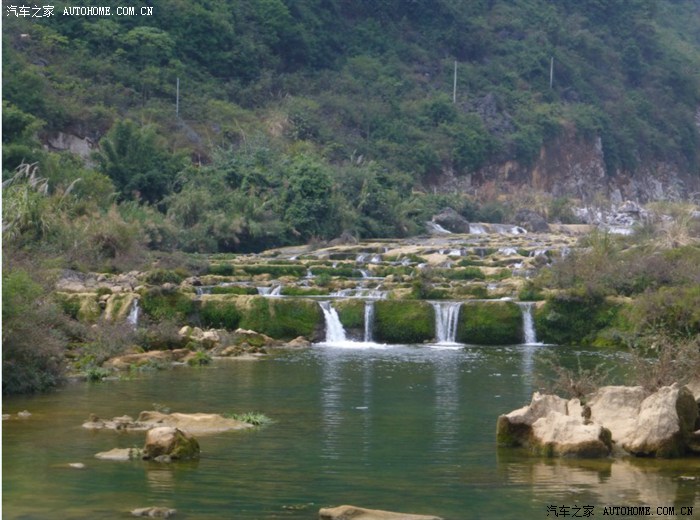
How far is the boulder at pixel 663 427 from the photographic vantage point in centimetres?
1706

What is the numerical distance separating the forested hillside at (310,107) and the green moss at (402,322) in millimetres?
9375

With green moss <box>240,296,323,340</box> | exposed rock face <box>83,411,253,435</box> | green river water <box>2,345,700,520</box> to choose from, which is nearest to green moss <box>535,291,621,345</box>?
green moss <box>240,296,323,340</box>

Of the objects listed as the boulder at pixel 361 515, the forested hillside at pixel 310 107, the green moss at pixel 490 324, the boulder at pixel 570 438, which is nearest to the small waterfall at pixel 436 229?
the forested hillside at pixel 310 107

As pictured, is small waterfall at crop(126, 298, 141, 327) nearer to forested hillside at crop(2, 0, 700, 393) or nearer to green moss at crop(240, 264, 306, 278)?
forested hillside at crop(2, 0, 700, 393)

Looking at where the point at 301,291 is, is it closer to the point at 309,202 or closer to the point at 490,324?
the point at 490,324

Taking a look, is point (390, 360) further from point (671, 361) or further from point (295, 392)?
point (671, 361)

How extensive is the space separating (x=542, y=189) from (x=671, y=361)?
7026 centimetres

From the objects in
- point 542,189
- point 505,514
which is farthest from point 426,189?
point 505,514

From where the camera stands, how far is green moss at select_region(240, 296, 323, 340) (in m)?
34.6

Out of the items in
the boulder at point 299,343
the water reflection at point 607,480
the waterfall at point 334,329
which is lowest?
the water reflection at point 607,480

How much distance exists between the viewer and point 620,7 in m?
110

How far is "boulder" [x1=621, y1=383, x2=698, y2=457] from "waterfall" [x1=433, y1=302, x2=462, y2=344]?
17.8 meters

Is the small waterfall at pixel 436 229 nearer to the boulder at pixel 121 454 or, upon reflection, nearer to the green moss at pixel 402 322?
the green moss at pixel 402 322

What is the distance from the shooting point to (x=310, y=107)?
7688 centimetres
